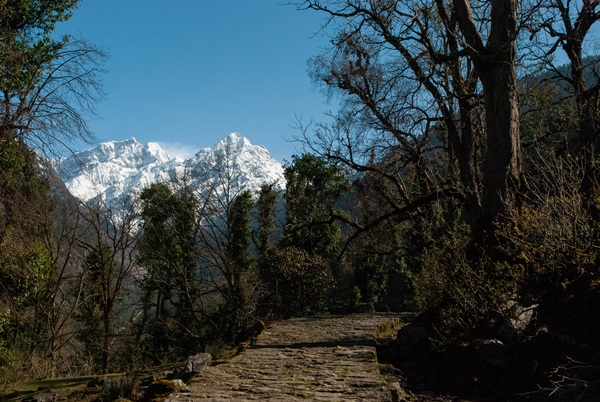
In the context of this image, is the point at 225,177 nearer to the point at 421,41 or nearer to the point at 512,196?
the point at 421,41

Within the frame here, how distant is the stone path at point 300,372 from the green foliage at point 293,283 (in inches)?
273

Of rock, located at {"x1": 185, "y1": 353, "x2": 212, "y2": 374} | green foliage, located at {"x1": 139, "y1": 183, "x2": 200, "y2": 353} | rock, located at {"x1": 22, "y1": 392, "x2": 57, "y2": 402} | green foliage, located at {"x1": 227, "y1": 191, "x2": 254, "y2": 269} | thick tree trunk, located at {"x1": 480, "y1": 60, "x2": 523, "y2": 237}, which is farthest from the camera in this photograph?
green foliage, located at {"x1": 227, "y1": 191, "x2": 254, "y2": 269}

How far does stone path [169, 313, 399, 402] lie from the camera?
5.62m

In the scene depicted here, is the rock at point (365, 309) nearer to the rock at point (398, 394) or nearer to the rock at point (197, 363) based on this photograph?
the rock at point (197, 363)

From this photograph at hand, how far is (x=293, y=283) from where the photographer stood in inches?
704

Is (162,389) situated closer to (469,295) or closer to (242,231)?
(469,295)

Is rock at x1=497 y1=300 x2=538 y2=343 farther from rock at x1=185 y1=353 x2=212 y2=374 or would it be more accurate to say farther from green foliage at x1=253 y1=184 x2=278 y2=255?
green foliage at x1=253 y1=184 x2=278 y2=255

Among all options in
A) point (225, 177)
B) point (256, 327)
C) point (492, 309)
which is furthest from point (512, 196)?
point (225, 177)

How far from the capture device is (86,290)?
25.3m

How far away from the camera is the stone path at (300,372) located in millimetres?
5621

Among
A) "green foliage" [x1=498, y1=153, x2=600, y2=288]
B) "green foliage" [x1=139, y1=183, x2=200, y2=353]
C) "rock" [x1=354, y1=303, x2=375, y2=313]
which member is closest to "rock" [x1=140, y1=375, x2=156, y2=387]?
"green foliage" [x1=498, y1=153, x2=600, y2=288]

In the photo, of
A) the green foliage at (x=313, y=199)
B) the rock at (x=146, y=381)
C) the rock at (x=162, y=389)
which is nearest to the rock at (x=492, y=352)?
the rock at (x=162, y=389)

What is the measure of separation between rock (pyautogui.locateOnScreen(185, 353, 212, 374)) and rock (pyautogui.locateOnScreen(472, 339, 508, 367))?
12.1 ft

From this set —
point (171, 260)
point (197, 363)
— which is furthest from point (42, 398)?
point (171, 260)
